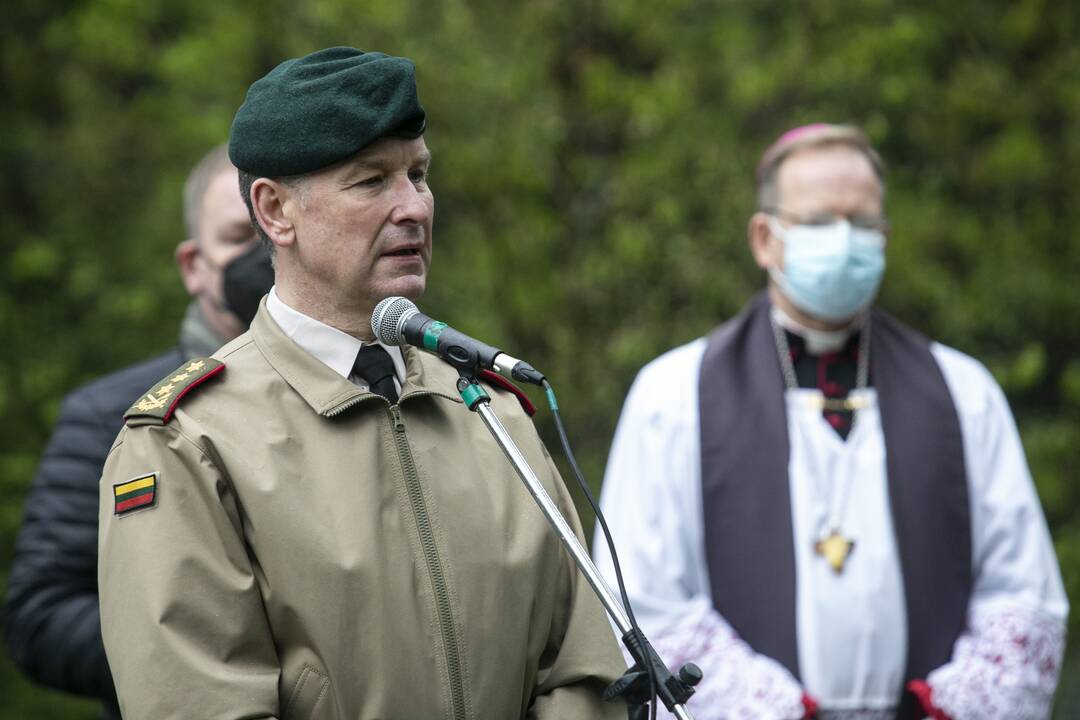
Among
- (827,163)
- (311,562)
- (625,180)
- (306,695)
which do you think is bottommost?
(306,695)

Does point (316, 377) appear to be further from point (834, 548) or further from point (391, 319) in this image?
point (834, 548)

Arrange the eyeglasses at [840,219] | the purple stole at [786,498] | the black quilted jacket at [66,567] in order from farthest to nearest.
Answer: the eyeglasses at [840,219]
the purple stole at [786,498]
the black quilted jacket at [66,567]

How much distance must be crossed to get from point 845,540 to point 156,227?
519cm

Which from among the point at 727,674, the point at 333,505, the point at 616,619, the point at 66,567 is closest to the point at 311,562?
the point at 333,505

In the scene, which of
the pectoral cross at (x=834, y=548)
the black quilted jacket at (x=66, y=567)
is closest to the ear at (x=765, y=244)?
the pectoral cross at (x=834, y=548)

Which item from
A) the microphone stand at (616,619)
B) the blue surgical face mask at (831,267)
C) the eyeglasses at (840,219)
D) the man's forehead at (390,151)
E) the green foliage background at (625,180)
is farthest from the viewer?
the green foliage background at (625,180)

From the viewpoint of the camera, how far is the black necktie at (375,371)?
2637 mm

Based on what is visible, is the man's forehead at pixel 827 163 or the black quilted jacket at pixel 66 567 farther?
the man's forehead at pixel 827 163

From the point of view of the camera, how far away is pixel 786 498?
4.10 metres

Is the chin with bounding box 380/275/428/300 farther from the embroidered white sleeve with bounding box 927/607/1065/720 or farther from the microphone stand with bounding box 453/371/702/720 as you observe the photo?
the embroidered white sleeve with bounding box 927/607/1065/720

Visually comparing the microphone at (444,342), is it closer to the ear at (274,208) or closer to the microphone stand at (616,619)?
the microphone stand at (616,619)

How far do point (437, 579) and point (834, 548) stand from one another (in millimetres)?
1831

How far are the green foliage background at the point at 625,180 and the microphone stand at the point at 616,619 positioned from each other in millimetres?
5143

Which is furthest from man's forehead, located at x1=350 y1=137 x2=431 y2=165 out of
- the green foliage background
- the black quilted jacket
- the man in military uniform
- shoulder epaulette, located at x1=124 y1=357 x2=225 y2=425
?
the green foliage background
